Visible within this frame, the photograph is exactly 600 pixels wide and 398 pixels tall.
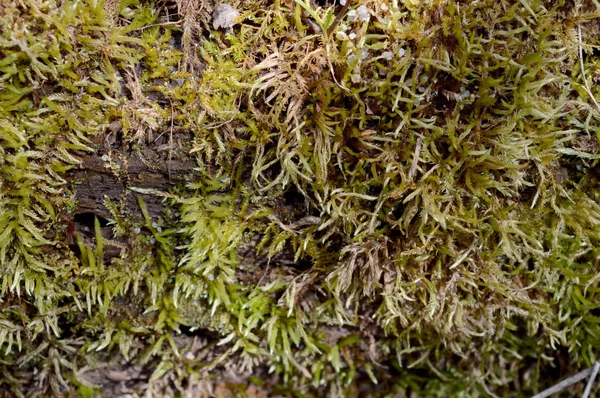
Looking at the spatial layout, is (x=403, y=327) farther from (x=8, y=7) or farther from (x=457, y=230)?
(x=8, y=7)

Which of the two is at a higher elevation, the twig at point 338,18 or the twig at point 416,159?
the twig at point 338,18

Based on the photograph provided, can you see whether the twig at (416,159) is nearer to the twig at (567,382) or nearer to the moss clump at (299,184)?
the moss clump at (299,184)

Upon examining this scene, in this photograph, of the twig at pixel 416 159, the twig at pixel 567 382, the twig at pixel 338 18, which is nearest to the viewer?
the twig at pixel 338 18

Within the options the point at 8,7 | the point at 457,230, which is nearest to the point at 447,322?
the point at 457,230

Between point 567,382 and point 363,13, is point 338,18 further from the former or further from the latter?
point 567,382

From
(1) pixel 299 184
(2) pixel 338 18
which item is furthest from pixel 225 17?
(1) pixel 299 184

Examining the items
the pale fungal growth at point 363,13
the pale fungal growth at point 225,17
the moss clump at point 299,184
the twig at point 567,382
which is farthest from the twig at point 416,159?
the twig at point 567,382

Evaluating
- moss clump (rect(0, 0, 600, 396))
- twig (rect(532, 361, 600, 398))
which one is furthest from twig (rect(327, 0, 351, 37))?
twig (rect(532, 361, 600, 398))

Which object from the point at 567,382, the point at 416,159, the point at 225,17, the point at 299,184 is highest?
the point at 225,17
